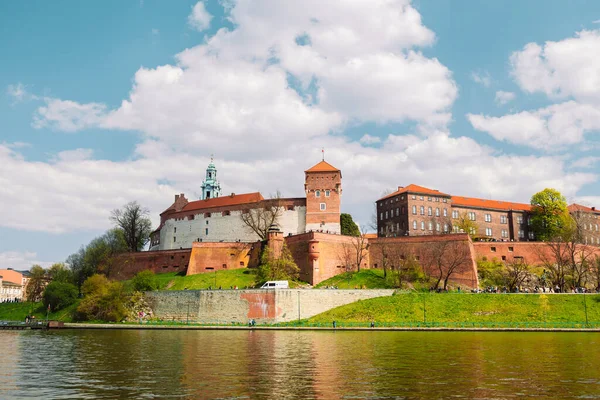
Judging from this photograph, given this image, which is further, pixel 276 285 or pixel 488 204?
pixel 488 204

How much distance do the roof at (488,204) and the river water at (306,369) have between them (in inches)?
1712

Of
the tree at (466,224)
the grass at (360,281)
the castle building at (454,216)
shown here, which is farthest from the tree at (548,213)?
the grass at (360,281)

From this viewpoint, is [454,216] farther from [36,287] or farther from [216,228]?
[36,287]

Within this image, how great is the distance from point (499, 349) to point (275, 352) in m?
11.4

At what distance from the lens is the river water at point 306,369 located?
16.8 metres

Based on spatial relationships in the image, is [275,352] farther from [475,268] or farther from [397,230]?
[397,230]

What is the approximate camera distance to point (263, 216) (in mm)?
68750

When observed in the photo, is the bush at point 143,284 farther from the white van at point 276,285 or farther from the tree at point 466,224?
the tree at point 466,224

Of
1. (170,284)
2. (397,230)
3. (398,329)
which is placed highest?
(397,230)

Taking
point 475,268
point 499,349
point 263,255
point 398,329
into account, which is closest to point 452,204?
point 475,268

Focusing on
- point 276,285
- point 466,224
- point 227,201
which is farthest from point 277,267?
point 466,224

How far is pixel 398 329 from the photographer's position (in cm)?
4306

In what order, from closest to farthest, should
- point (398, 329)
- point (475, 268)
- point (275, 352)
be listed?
point (275, 352), point (398, 329), point (475, 268)

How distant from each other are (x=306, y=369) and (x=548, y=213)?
6207cm
